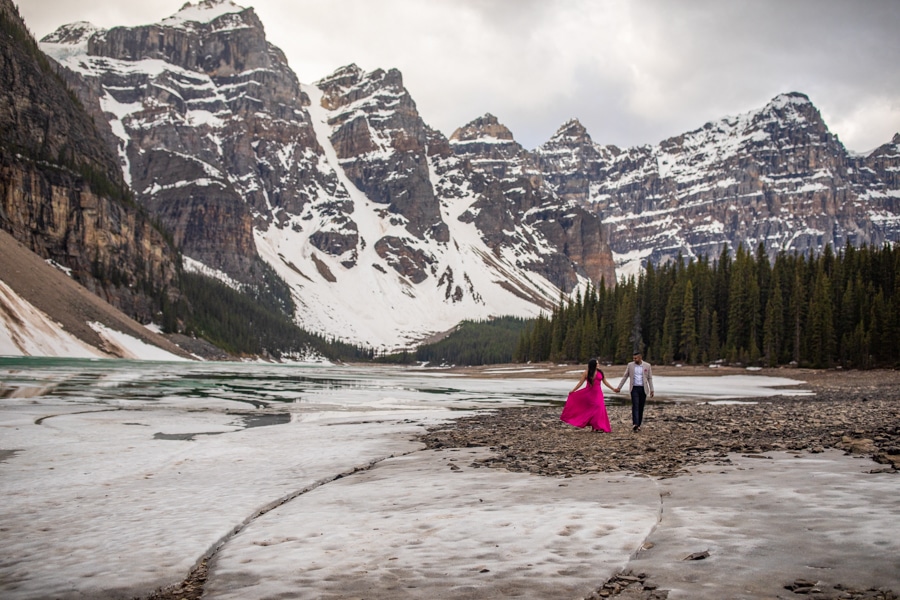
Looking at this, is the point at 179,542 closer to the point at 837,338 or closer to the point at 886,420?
the point at 886,420

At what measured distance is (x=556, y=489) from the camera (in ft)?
31.1

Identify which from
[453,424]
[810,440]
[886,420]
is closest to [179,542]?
[810,440]

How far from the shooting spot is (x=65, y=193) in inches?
5492

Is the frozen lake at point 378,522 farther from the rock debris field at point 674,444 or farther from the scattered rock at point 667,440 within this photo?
the scattered rock at point 667,440

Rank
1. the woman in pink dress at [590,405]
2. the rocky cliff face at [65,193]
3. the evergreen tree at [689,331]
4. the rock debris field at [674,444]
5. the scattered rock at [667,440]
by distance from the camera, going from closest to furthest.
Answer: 1. the rock debris field at [674,444]
2. the scattered rock at [667,440]
3. the woman in pink dress at [590,405]
4. the evergreen tree at [689,331]
5. the rocky cliff face at [65,193]

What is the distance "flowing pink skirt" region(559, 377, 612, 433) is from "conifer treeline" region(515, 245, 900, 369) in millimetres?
62816

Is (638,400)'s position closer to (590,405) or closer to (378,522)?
(590,405)

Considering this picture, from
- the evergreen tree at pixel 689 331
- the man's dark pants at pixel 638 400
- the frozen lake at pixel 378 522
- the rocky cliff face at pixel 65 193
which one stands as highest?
the rocky cliff face at pixel 65 193

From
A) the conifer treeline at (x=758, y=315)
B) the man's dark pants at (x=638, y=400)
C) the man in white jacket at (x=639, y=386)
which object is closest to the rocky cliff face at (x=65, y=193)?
the conifer treeline at (x=758, y=315)

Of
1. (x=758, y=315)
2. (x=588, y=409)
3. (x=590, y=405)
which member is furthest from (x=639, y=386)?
(x=758, y=315)

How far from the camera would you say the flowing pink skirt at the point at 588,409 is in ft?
61.5

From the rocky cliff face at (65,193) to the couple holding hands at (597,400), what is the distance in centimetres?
13441

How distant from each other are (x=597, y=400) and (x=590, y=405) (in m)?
0.33

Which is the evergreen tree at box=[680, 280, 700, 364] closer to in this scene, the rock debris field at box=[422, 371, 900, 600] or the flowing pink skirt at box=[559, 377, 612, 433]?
the rock debris field at box=[422, 371, 900, 600]
